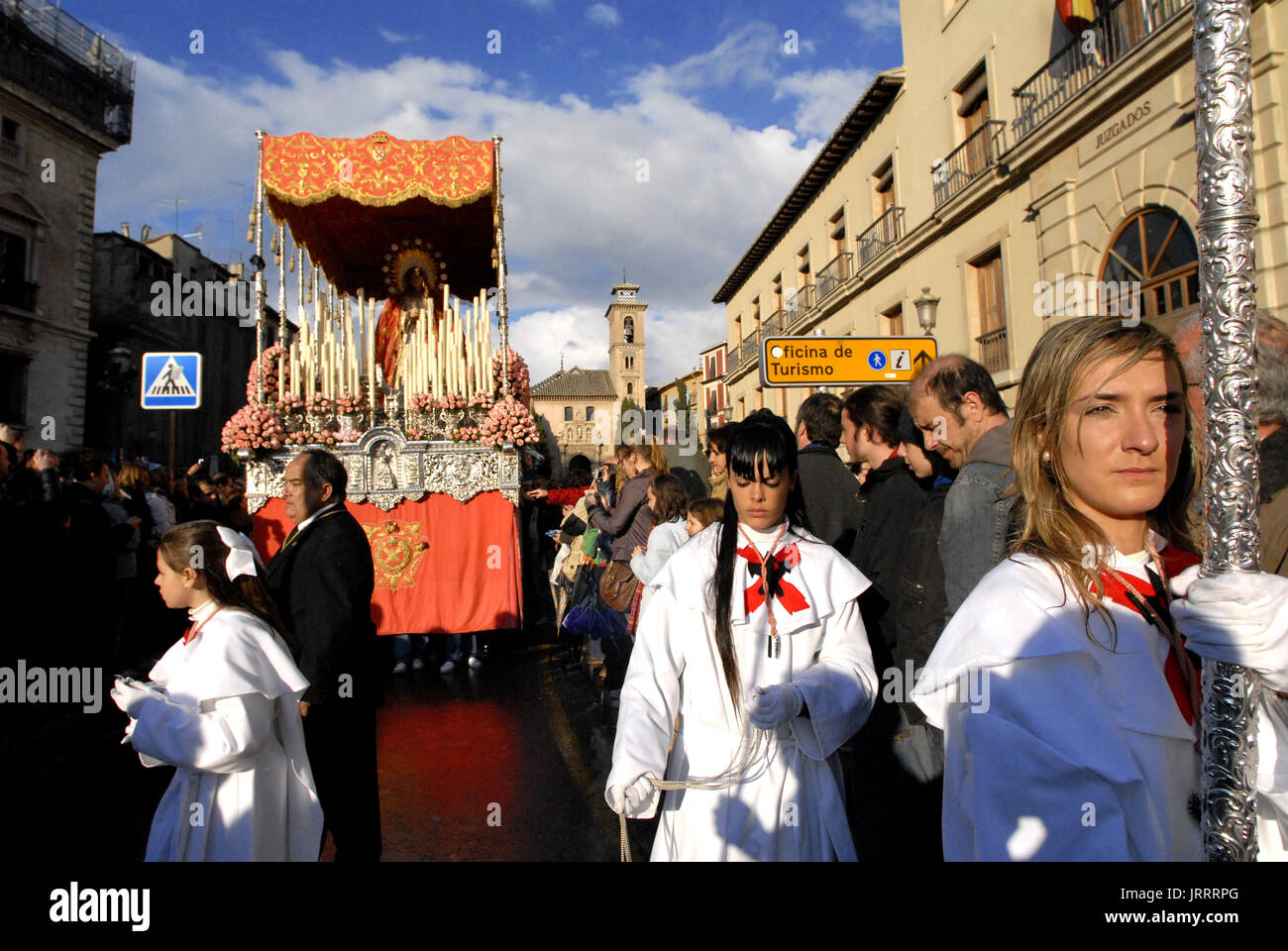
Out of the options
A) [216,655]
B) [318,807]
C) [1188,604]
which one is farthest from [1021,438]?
[318,807]

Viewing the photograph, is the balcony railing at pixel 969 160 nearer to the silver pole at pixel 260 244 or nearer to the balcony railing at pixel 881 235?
the balcony railing at pixel 881 235

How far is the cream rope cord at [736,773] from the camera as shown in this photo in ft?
6.88

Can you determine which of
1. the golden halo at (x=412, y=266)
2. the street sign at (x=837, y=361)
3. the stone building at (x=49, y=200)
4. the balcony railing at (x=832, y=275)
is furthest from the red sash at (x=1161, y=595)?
the stone building at (x=49, y=200)

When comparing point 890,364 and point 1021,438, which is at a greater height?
point 890,364

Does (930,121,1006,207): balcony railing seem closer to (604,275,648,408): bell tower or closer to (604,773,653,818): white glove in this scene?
(604,773,653,818): white glove

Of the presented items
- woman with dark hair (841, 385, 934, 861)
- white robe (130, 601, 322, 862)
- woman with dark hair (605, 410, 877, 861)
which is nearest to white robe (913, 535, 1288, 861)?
woman with dark hair (605, 410, 877, 861)

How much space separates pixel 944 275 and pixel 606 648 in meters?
11.5

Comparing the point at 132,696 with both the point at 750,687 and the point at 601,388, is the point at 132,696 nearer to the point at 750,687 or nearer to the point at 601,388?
the point at 750,687

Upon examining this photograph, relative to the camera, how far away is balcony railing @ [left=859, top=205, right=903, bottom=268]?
15898 millimetres

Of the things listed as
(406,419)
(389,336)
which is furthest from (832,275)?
(406,419)

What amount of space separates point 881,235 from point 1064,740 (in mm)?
17463

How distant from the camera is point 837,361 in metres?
7.01
